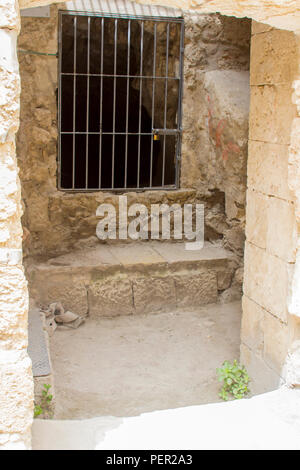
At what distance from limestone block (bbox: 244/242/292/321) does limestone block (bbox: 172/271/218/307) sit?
190 cm

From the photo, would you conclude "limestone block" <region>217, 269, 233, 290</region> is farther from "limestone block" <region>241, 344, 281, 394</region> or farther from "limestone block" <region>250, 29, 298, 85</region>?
"limestone block" <region>250, 29, 298, 85</region>

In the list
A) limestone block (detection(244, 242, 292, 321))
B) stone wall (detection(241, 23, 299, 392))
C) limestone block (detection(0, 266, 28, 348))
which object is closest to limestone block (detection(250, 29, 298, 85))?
stone wall (detection(241, 23, 299, 392))

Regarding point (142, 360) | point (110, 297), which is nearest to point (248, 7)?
point (142, 360)

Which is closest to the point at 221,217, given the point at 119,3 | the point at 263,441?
the point at 119,3

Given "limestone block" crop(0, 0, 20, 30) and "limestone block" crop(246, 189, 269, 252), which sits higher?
"limestone block" crop(0, 0, 20, 30)

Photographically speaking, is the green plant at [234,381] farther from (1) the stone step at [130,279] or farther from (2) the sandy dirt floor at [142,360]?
(1) the stone step at [130,279]

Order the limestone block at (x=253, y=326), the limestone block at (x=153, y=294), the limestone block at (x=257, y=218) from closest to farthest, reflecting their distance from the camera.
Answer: the limestone block at (x=257, y=218)
the limestone block at (x=253, y=326)
the limestone block at (x=153, y=294)

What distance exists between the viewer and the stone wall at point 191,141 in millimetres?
5965

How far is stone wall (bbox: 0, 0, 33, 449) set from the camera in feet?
7.53

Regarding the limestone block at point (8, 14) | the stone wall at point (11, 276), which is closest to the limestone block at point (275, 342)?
the stone wall at point (11, 276)

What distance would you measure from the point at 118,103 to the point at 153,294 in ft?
13.9

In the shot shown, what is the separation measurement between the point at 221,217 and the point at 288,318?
3.21 meters
